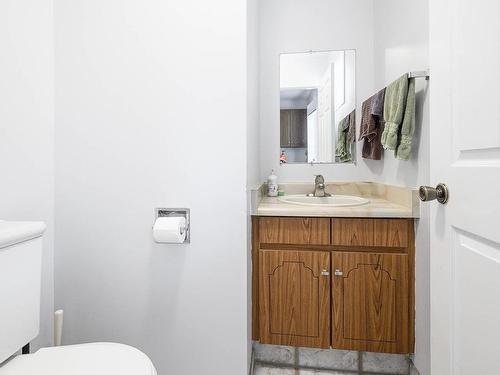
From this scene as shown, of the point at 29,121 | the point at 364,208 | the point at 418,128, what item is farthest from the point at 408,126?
the point at 29,121

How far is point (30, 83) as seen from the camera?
1260mm

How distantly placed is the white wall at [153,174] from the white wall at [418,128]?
0.79m

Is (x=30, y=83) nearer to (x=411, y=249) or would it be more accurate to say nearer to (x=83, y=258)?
(x=83, y=258)

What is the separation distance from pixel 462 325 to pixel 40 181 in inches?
63.9

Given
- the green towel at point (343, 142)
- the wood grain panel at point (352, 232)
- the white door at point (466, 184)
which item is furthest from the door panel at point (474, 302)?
the green towel at point (343, 142)

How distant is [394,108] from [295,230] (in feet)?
2.46

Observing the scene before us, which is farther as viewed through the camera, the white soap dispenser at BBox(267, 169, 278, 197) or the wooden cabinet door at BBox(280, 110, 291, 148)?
the wooden cabinet door at BBox(280, 110, 291, 148)

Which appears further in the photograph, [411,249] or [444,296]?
[411,249]

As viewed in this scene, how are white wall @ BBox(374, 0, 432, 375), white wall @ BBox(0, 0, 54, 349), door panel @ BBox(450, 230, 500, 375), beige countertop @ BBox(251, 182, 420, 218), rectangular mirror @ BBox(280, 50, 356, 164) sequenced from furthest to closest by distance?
rectangular mirror @ BBox(280, 50, 356, 164), beige countertop @ BBox(251, 182, 420, 218), white wall @ BBox(374, 0, 432, 375), white wall @ BBox(0, 0, 54, 349), door panel @ BBox(450, 230, 500, 375)

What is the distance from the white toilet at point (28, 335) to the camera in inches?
33.8

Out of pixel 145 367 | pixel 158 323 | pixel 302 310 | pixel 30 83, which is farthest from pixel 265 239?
pixel 30 83

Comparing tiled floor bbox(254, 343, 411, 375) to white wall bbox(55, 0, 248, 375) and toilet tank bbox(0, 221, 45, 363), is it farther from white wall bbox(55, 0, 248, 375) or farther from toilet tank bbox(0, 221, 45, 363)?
toilet tank bbox(0, 221, 45, 363)

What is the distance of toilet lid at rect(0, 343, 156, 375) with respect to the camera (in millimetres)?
843

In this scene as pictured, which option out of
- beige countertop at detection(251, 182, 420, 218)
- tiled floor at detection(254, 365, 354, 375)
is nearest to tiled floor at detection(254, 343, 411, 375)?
tiled floor at detection(254, 365, 354, 375)
